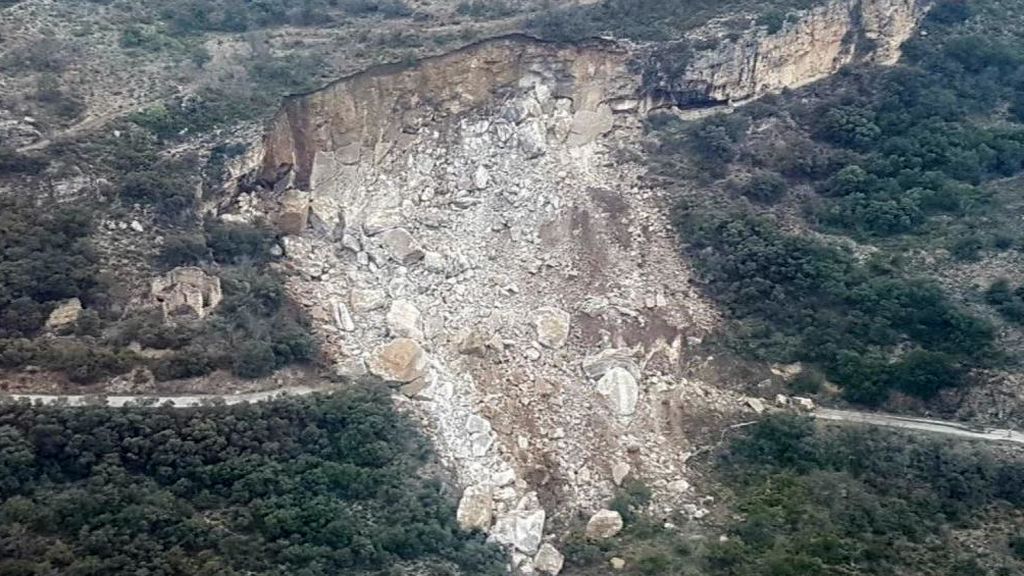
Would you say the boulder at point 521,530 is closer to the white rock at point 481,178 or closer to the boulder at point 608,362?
the boulder at point 608,362

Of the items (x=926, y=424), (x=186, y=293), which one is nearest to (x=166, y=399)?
(x=186, y=293)

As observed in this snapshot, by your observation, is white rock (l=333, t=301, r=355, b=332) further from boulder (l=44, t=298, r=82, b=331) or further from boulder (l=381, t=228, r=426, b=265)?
boulder (l=44, t=298, r=82, b=331)

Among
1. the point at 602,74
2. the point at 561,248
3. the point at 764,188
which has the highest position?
the point at 602,74

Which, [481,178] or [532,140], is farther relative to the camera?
[532,140]

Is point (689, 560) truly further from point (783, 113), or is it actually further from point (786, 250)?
point (783, 113)

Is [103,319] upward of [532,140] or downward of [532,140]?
downward

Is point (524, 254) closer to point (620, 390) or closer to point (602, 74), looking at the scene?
point (620, 390)
